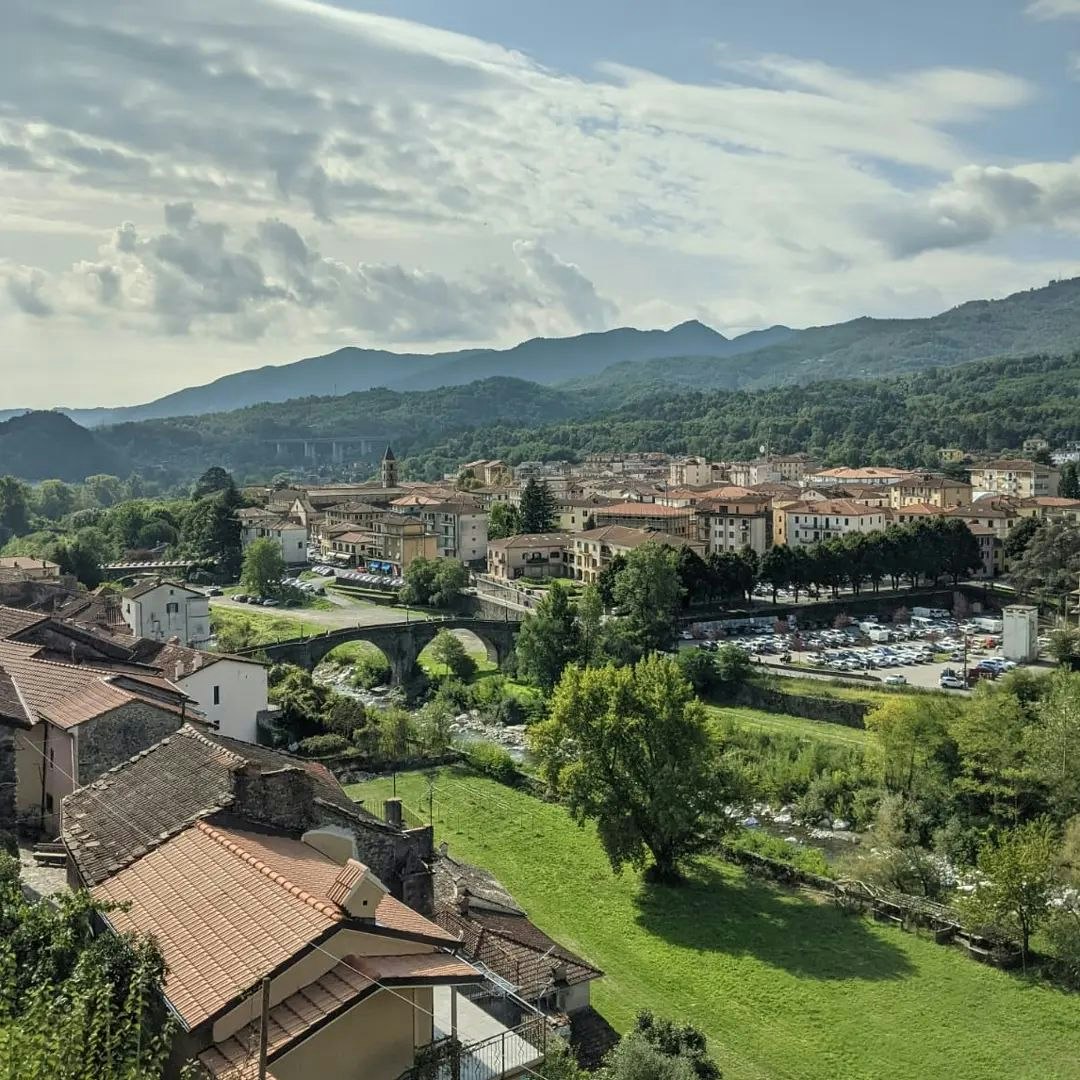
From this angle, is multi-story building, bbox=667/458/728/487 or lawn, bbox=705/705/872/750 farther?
multi-story building, bbox=667/458/728/487

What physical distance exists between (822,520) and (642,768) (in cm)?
Answer: 6192

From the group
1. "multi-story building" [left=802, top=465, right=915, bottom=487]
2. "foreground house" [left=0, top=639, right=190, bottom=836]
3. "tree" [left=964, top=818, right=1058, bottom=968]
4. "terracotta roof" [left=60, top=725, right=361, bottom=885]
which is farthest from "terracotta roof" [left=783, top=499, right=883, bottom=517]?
"terracotta roof" [left=60, top=725, right=361, bottom=885]

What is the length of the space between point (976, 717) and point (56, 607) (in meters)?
34.5

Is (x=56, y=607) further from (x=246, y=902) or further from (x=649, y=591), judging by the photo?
(x=246, y=902)

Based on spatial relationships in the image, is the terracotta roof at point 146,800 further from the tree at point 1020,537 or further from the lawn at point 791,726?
the tree at point 1020,537

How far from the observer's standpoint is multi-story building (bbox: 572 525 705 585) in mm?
73750

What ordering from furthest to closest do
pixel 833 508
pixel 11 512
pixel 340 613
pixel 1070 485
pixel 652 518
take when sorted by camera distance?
pixel 11 512, pixel 1070 485, pixel 833 508, pixel 652 518, pixel 340 613

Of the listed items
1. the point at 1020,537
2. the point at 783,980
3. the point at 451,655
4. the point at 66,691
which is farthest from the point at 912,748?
the point at 1020,537

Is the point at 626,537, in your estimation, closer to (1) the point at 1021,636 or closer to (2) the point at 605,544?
(2) the point at 605,544

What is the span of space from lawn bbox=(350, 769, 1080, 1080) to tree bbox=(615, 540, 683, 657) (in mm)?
26730

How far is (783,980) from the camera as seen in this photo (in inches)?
920

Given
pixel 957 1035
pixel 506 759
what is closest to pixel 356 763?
pixel 506 759

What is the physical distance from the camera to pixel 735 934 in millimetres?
26047

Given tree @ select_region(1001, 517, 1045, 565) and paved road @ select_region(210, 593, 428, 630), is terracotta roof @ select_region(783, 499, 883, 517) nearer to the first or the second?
tree @ select_region(1001, 517, 1045, 565)
